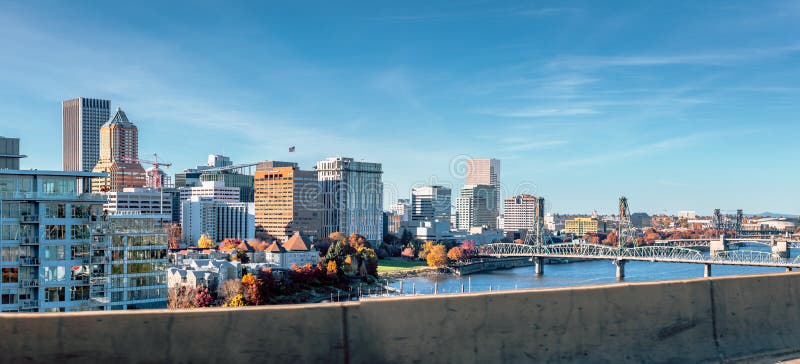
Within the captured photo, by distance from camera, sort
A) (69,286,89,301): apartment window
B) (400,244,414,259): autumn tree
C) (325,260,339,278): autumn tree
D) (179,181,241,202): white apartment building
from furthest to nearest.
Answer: (179,181,241,202): white apartment building
(400,244,414,259): autumn tree
(325,260,339,278): autumn tree
(69,286,89,301): apartment window

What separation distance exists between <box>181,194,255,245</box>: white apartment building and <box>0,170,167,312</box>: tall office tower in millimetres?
91509

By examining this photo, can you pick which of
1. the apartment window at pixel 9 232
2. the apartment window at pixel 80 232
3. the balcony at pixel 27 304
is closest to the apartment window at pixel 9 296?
the balcony at pixel 27 304

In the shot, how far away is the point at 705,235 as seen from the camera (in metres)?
176

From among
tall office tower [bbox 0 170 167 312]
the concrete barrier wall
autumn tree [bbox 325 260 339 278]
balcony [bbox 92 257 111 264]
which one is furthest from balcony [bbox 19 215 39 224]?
autumn tree [bbox 325 260 339 278]

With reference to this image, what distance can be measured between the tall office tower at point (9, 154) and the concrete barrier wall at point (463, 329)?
2997cm

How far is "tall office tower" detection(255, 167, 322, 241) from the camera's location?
427ft

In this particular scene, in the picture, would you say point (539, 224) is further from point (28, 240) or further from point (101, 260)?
Result: point (28, 240)

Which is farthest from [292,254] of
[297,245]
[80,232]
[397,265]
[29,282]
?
[29,282]

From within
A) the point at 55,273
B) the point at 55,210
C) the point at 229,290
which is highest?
the point at 55,210

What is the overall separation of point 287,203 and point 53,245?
10475cm

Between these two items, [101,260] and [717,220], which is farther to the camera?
[717,220]

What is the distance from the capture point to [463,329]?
6.20 metres

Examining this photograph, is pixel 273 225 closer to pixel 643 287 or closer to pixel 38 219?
pixel 38 219

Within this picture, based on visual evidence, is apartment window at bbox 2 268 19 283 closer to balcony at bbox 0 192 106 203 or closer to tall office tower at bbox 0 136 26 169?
balcony at bbox 0 192 106 203
